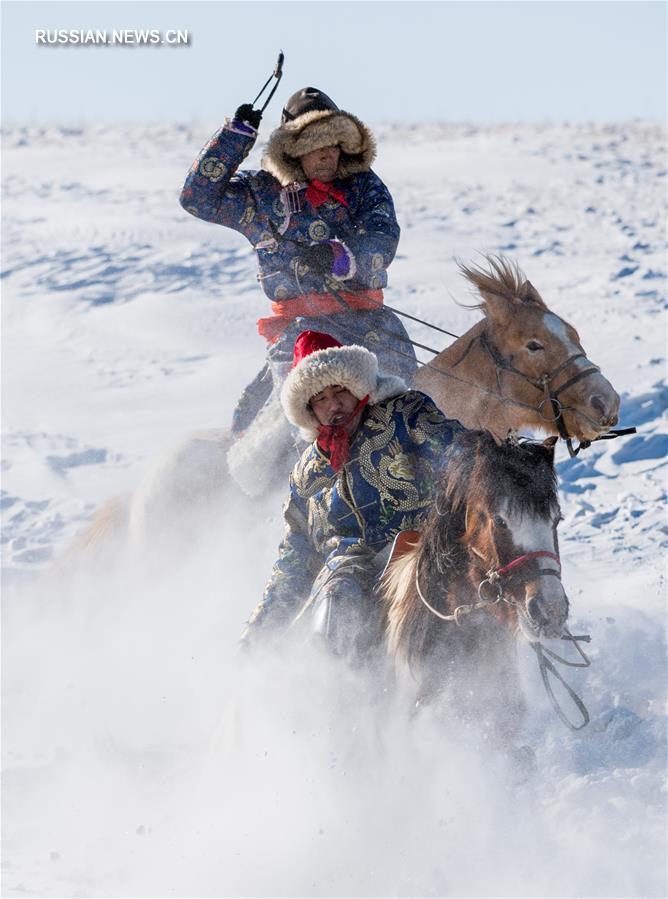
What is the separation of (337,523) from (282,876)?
1.31 metres

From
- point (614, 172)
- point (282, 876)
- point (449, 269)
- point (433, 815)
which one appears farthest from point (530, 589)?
point (614, 172)

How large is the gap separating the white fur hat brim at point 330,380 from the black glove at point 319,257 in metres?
1.50

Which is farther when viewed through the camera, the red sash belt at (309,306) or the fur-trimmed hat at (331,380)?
the red sash belt at (309,306)

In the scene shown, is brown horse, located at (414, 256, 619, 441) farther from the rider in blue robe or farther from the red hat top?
the red hat top

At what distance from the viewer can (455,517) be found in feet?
13.7

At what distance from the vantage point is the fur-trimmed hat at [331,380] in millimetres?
4699

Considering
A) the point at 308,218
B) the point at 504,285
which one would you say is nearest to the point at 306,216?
the point at 308,218

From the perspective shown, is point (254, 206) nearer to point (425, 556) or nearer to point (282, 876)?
point (425, 556)

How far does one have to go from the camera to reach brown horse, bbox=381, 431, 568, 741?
3.91 metres

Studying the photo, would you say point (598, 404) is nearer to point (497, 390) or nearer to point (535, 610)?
point (497, 390)

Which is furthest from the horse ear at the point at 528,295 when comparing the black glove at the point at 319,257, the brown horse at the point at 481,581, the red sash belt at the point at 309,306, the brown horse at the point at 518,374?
the brown horse at the point at 481,581

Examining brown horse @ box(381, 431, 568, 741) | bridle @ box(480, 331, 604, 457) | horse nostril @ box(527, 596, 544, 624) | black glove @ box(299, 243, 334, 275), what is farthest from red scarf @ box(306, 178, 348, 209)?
horse nostril @ box(527, 596, 544, 624)

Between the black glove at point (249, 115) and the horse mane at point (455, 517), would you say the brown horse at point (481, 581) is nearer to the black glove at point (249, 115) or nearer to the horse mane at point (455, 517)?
the horse mane at point (455, 517)

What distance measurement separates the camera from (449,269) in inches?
604
